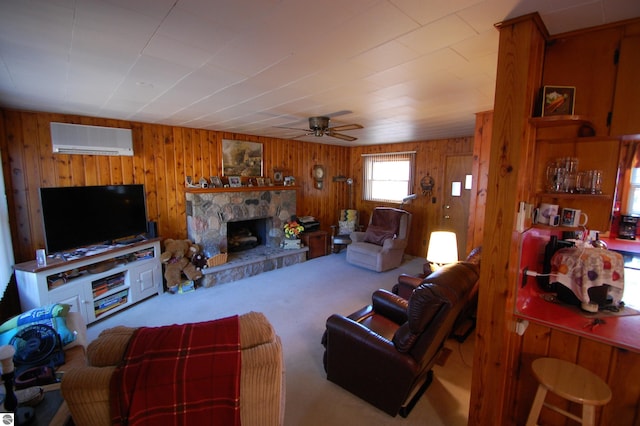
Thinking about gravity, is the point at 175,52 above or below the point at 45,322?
above

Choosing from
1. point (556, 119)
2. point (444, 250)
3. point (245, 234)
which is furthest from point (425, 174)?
point (556, 119)

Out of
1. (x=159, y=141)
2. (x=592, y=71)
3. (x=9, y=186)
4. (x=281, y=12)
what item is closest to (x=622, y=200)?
(x=592, y=71)

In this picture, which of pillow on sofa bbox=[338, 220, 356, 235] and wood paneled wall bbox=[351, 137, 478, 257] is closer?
wood paneled wall bbox=[351, 137, 478, 257]

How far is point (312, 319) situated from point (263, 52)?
107 inches

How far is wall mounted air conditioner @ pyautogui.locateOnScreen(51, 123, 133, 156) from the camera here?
123 inches

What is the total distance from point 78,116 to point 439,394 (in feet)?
15.5

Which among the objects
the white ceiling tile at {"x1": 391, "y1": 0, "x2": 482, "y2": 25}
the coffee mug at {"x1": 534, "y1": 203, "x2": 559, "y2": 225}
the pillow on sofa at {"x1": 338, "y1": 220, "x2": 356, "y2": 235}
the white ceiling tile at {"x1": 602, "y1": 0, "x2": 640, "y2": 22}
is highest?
the white ceiling tile at {"x1": 602, "y1": 0, "x2": 640, "y2": 22}

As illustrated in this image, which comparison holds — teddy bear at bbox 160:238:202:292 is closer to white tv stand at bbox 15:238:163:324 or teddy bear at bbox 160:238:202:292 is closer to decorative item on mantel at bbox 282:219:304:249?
white tv stand at bbox 15:238:163:324

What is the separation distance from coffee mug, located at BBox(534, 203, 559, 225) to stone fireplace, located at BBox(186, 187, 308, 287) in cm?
382

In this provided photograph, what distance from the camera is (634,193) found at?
3.39 meters

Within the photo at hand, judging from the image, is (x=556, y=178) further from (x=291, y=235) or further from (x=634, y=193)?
(x=291, y=235)

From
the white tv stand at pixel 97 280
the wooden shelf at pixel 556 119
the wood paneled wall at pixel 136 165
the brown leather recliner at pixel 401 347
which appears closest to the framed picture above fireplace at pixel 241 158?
the wood paneled wall at pixel 136 165

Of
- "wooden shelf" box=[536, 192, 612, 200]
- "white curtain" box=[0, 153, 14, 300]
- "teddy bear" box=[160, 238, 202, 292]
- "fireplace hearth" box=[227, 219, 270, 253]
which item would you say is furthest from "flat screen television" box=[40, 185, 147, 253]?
"wooden shelf" box=[536, 192, 612, 200]

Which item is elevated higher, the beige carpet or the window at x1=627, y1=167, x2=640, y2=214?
the window at x1=627, y1=167, x2=640, y2=214
